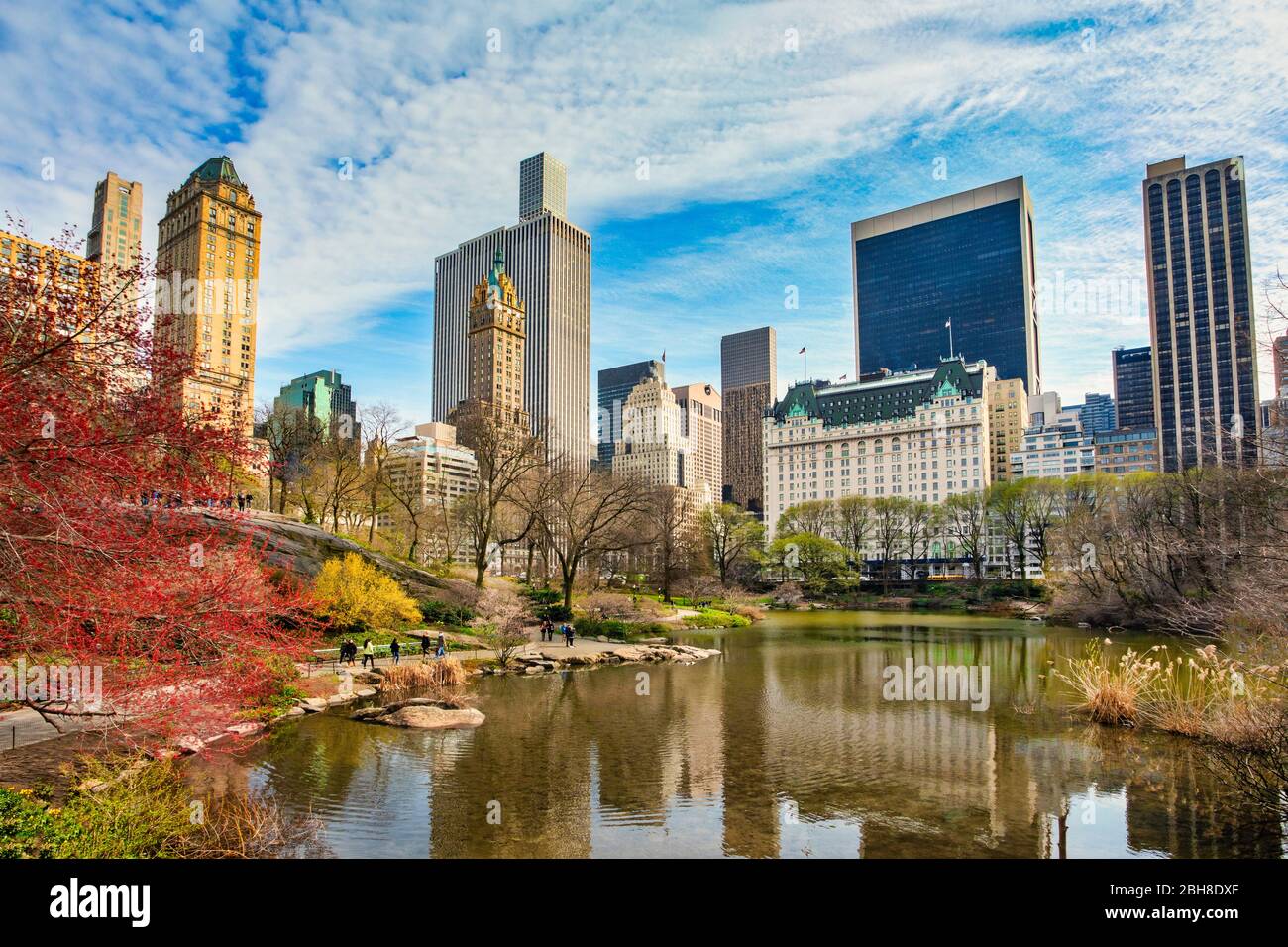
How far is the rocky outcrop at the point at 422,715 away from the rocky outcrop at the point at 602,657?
7946 millimetres

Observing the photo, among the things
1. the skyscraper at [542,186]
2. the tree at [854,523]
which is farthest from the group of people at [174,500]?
the skyscraper at [542,186]

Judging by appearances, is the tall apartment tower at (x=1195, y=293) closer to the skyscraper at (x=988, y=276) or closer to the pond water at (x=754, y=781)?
the skyscraper at (x=988, y=276)

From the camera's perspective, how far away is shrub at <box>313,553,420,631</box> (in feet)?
101

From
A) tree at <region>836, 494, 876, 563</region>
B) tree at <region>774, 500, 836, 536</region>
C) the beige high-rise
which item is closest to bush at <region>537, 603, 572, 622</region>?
tree at <region>836, 494, 876, 563</region>

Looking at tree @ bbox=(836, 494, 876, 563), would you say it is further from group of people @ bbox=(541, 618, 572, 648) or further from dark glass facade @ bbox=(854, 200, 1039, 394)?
dark glass facade @ bbox=(854, 200, 1039, 394)

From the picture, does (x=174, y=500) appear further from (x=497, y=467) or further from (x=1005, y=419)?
(x=1005, y=419)

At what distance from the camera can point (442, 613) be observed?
122 ft

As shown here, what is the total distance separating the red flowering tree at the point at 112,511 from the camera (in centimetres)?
844

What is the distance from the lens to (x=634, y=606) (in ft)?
163

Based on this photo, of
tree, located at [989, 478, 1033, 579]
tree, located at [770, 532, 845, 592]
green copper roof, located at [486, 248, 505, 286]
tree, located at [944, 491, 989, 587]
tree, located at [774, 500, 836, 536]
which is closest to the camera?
tree, located at [989, 478, 1033, 579]

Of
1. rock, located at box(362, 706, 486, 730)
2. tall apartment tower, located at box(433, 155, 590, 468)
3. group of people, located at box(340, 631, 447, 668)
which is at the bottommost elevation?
rock, located at box(362, 706, 486, 730)

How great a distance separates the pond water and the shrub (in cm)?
837
